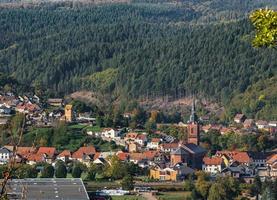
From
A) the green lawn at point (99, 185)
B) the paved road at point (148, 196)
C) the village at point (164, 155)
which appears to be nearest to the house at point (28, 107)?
the village at point (164, 155)

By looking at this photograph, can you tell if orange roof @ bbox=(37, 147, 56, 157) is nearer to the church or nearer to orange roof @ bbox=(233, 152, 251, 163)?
the church

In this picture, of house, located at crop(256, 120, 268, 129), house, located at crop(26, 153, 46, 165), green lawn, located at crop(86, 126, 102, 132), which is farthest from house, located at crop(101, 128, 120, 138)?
house, located at crop(256, 120, 268, 129)

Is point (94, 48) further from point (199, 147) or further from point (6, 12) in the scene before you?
point (199, 147)

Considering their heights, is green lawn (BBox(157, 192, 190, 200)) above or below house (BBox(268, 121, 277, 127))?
above

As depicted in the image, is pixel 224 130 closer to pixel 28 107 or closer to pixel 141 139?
pixel 141 139

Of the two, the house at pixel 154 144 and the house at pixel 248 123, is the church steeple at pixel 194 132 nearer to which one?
the house at pixel 154 144

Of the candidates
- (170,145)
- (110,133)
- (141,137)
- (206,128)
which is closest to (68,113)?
(110,133)

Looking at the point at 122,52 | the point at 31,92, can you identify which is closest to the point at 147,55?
the point at 122,52
